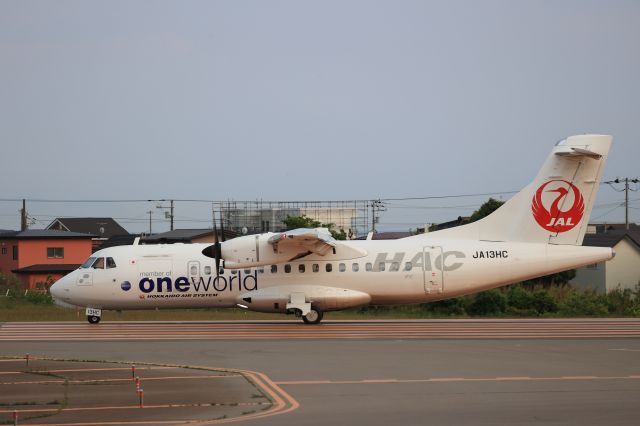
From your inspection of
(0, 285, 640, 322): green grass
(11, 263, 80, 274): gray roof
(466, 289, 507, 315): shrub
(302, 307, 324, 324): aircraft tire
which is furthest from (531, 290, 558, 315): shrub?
(11, 263, 80, 274): gray roof

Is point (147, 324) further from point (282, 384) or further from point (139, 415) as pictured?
point (139, 415)

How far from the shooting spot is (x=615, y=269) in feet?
199

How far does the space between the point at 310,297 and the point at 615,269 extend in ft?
116

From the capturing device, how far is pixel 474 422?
12.8 metres

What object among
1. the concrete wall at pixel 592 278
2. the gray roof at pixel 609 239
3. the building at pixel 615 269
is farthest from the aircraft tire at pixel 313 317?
the gray roof at pixel 609 239

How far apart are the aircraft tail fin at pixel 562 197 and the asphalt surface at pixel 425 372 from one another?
13.8 feet

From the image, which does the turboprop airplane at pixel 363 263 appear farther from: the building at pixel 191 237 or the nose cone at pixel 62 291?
the building at pixel 191 237

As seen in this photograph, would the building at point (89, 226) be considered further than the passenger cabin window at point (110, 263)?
Yes

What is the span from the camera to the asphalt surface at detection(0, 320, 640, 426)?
1353 centimetres

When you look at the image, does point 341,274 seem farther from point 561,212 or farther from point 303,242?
point 561,212

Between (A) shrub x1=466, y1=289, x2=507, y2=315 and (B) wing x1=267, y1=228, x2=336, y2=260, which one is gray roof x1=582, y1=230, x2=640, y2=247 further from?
(B) wing x1=267, y1=228, x2=336, y2=260

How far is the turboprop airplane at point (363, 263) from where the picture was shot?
102 feet

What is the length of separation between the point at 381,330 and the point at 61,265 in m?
54.9

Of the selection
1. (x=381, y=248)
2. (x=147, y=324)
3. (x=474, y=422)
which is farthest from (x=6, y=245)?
(x=474, y=422)
